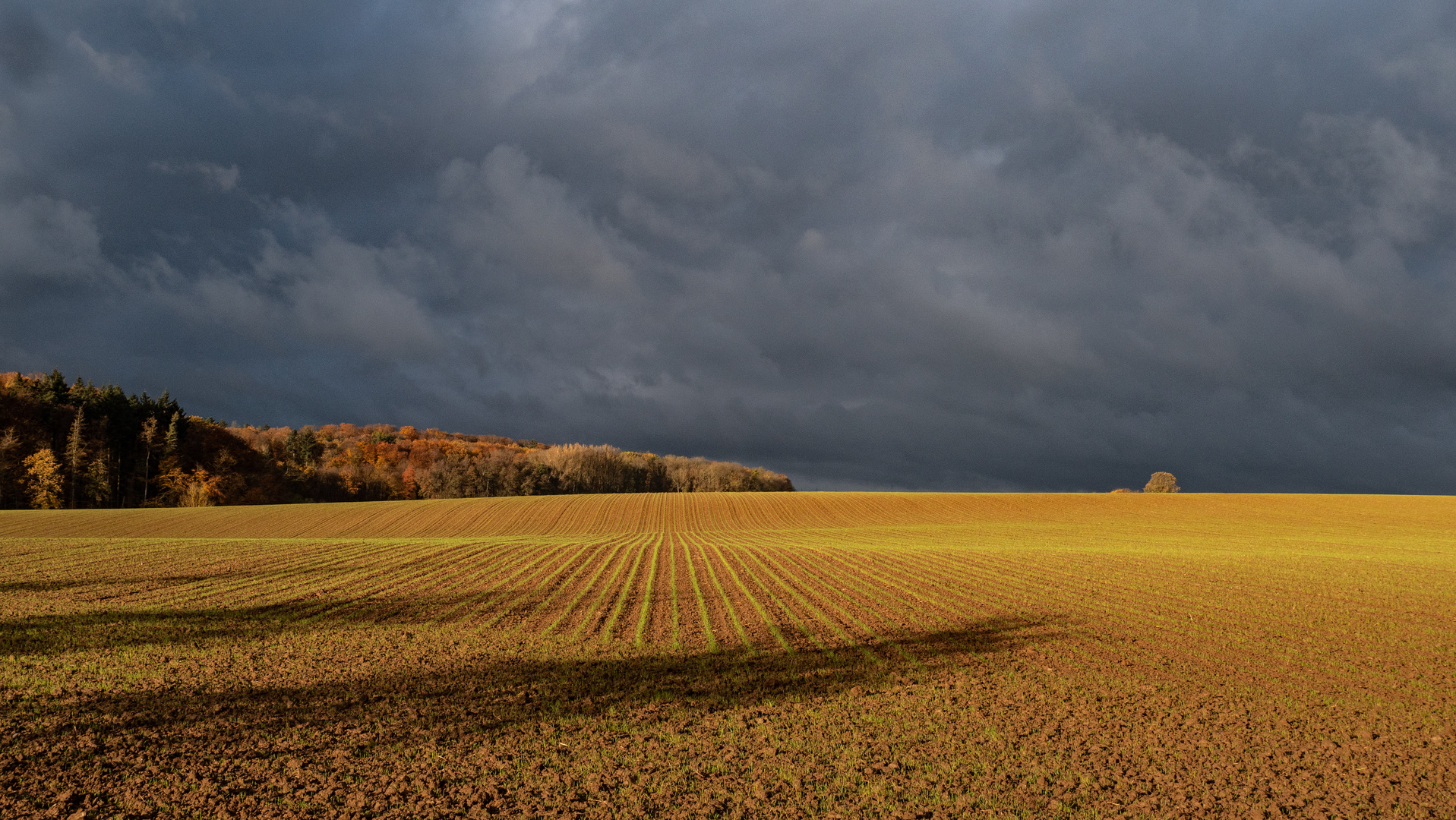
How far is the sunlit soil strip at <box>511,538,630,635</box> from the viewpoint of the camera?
649 inches

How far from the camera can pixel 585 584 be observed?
75.8 ft

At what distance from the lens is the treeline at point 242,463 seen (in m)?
75.9

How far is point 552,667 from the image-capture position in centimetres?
1249

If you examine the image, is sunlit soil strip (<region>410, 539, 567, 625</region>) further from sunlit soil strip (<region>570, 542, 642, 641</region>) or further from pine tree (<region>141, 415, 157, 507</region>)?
pine tree (<region>141, 415, 157, 507</region>)

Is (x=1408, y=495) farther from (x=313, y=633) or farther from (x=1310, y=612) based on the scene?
(x=313, y=633)

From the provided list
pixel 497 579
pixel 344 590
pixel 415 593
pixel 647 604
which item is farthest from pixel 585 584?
pixel 344 590

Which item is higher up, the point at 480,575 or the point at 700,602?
the point at 700,602

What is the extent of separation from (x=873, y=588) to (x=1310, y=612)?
449 inches

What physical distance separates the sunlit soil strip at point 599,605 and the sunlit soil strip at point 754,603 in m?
3.88

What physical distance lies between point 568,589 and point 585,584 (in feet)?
4.31

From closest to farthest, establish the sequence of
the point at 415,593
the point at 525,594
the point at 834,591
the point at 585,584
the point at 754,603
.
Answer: the point at 754,603
the point at 525,594
the point at 415,593
the point at 834,591
the point at 585,584

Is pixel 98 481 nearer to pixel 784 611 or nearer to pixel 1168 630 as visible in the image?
pixel 784 611

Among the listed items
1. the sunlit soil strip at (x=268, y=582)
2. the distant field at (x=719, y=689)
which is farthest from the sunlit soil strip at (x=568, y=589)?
the sunlit soil strip at (x=268, y=582)

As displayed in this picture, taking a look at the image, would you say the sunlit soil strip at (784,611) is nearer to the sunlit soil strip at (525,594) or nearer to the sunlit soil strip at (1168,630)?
the sunlit soil strip at (525,594)
